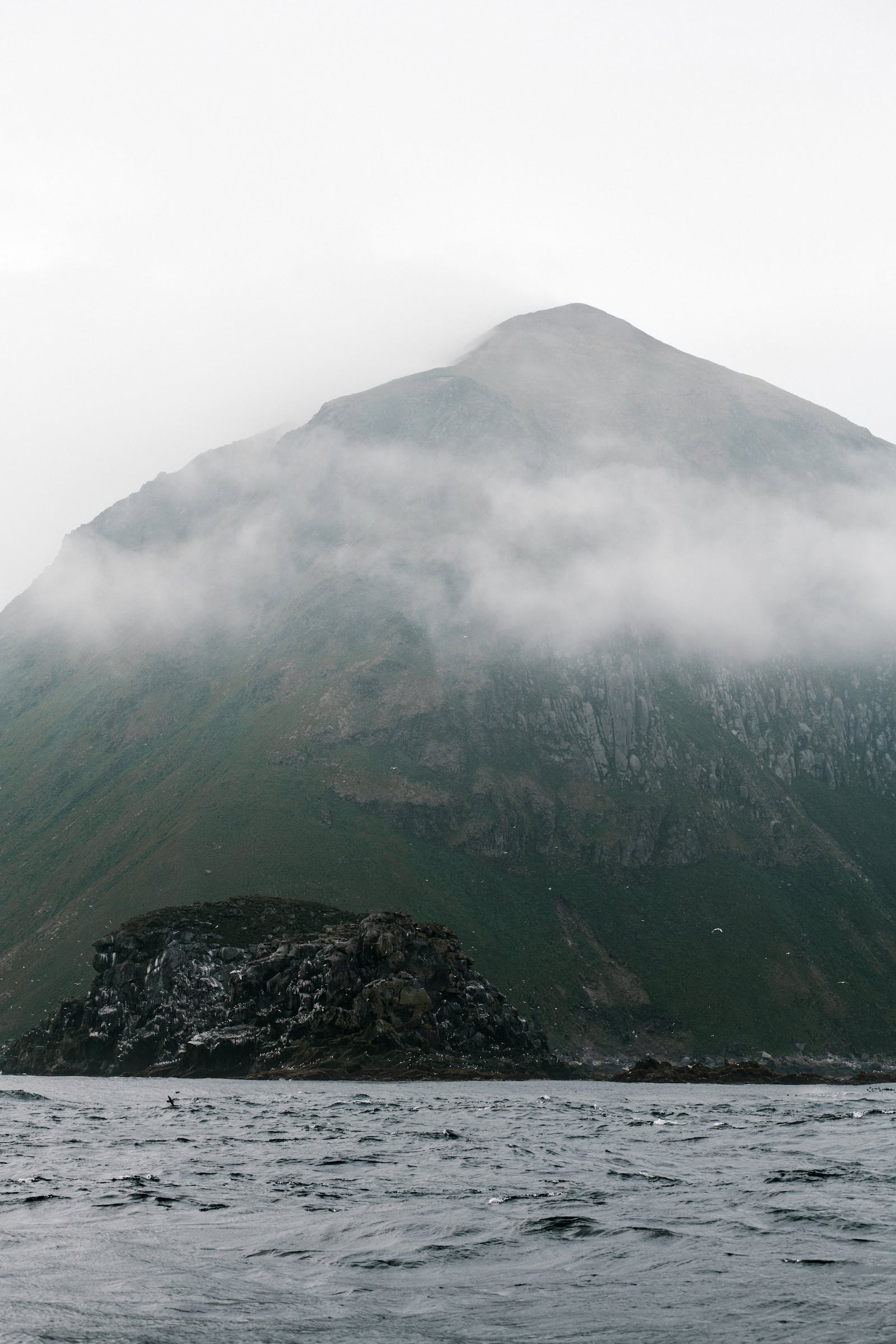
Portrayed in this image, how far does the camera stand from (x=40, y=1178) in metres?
46.8

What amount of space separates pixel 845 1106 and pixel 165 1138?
83318 millimetres

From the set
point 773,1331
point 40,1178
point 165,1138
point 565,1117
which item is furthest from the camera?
point 565,1117

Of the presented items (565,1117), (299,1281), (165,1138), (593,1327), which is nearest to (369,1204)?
(299,1281)

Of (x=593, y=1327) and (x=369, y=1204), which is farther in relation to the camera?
(x=369, y=1204)

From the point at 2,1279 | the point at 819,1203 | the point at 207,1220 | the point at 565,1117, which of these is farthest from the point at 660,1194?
the point at 565,1117

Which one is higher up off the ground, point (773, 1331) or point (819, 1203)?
point (773, 1331)

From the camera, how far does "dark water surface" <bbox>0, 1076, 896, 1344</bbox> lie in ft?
69.9

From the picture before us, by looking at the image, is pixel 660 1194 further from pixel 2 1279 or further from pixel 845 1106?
pixel 845 1106

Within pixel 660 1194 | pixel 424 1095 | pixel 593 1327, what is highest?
pixel 593 1327

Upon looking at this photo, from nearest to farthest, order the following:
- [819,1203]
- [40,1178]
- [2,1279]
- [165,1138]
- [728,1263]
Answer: [2,1279] → [728,1263] → [819,1203] → [40,1178] → [165,1138]

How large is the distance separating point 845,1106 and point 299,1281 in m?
112

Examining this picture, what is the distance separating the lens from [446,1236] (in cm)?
3183

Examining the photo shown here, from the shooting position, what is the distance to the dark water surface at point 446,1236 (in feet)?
69.9

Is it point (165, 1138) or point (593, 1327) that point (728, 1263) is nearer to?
point (593, 1327)
